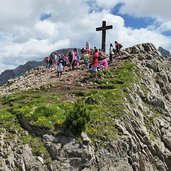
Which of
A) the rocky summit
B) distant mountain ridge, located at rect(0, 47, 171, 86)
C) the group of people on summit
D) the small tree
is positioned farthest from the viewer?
distant mountain ridge, located at rect(0, 47, 171, 86)

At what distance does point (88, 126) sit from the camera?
23938 millimetres

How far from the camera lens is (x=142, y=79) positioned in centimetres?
3562

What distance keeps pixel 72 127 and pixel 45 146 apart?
186 cm

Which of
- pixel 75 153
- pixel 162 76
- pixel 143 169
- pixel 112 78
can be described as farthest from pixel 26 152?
pixel 162 76

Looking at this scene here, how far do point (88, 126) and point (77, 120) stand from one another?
1.35 meters

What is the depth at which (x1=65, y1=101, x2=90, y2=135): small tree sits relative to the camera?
22.9 m

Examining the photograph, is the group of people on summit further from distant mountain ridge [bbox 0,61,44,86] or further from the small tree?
distant mountain ridge [bbox 0,61,44,86]

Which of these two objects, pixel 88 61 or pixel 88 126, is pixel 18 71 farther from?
pixel 88 126

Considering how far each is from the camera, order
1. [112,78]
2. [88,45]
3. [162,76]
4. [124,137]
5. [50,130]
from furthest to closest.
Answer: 1. [88,45]
2. [162,76]
3. [112,78]
4. [124,137]
5. [50,130]

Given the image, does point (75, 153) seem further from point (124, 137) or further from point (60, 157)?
point (124, 137)

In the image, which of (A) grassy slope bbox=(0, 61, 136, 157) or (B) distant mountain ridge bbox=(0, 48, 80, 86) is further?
(B) distant mountain ridge bbox=(0, 48, 80, 86)

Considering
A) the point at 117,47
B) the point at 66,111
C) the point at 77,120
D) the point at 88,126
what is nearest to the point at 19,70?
the point at 117,47

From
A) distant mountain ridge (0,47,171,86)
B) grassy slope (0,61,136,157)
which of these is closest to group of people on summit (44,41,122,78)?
grassy slope (0,61,136,157)

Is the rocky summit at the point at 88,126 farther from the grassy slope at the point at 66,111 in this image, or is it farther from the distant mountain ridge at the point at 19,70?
the distant mountain ridge at the point at 19,70
